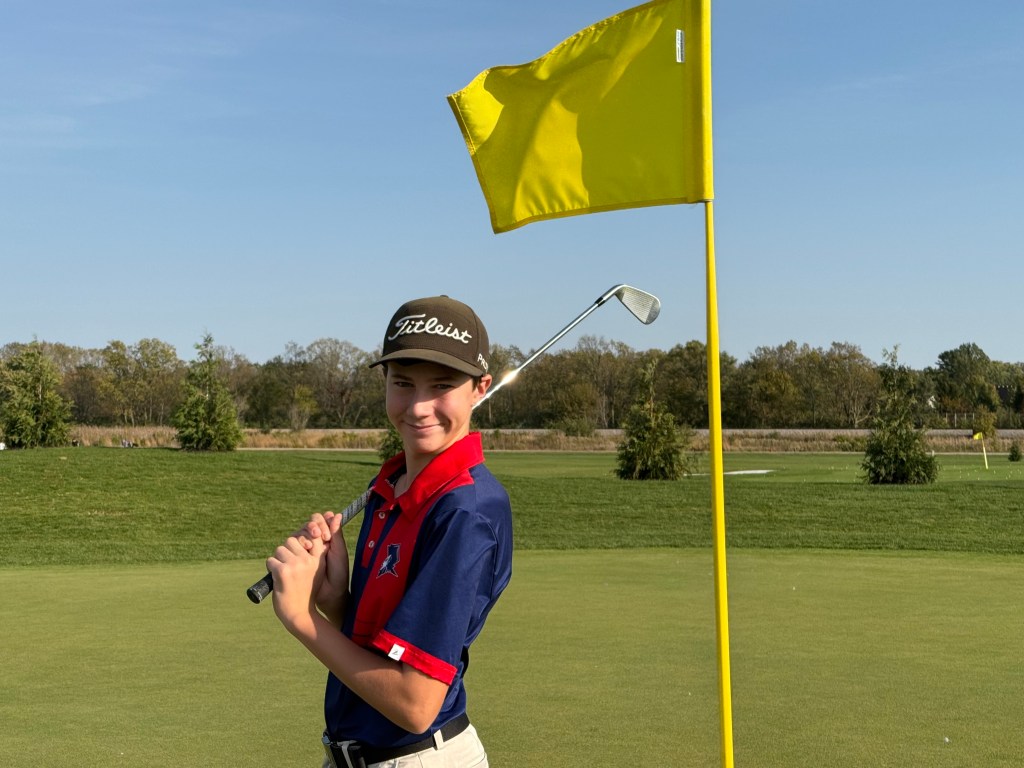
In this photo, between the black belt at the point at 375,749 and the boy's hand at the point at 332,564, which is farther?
the boy's hand at the point at 332,564

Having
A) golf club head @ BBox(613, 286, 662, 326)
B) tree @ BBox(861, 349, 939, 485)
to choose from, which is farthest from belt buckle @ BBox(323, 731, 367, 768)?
tree @ BBox(861, 349, 939, 485)

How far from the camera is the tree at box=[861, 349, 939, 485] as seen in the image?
22.9 m

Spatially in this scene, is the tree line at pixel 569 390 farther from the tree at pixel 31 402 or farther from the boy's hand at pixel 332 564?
the boy's hand at pixel 332 564

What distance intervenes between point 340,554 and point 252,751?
294 centimetres

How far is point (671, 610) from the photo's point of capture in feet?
28.8

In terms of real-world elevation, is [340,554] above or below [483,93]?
below

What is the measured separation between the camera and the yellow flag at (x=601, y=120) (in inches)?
158

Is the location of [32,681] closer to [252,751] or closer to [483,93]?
[252,751]

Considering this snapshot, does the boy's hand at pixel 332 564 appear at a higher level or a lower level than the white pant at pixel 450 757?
higher

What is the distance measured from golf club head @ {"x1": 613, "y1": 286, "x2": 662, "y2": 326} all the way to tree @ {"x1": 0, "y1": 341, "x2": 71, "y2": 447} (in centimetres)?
2821

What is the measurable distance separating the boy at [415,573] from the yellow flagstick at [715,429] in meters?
1.20

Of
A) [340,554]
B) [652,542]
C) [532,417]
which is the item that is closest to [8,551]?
[652,542]

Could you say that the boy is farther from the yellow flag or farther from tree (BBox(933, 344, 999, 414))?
tree (BBox(933, 344, 999, 414))

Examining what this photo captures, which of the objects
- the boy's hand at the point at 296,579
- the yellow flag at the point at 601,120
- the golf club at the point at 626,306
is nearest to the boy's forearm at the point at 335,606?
the boy's hand at the point at 296,579
